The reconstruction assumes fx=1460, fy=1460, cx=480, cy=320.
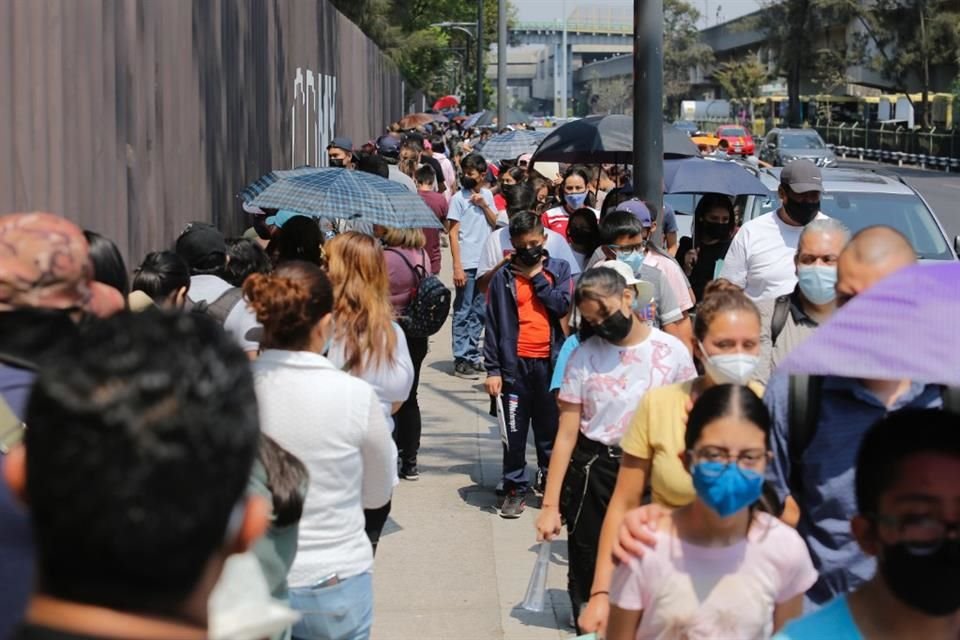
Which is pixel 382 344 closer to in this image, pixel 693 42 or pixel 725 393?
pixel 725 393

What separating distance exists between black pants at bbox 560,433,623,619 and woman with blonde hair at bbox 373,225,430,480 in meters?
2.68

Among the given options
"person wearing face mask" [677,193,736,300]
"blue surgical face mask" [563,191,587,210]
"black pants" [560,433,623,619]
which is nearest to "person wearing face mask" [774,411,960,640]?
"black pants" [560,433,623,619]

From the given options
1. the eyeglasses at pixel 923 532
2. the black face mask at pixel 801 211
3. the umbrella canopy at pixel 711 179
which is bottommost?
the eyeglasses at pixel 923 532

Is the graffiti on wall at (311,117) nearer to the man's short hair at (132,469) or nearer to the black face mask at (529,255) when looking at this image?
the black face mask at (529,255)

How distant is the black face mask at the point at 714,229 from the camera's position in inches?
384

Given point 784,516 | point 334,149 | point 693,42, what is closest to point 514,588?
point 784,516

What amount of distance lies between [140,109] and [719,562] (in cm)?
544

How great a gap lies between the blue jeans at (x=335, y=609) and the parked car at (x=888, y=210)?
7.35 metres

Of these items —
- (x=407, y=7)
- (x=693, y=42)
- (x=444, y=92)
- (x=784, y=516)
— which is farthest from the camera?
(x=693, y=42)

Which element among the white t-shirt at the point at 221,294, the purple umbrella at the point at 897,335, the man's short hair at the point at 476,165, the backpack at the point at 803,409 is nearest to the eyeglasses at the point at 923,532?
the purple umbrella at the point at 897,335

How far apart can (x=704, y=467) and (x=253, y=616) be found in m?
1.55

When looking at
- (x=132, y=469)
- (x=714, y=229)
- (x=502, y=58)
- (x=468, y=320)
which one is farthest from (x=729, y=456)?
(x=502, y=58)

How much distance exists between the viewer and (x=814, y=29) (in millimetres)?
85750

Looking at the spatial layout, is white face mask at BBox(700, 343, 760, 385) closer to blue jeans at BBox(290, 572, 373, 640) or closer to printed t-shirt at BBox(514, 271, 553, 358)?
blue jeans at BBox(290, 572, 373, 640)
